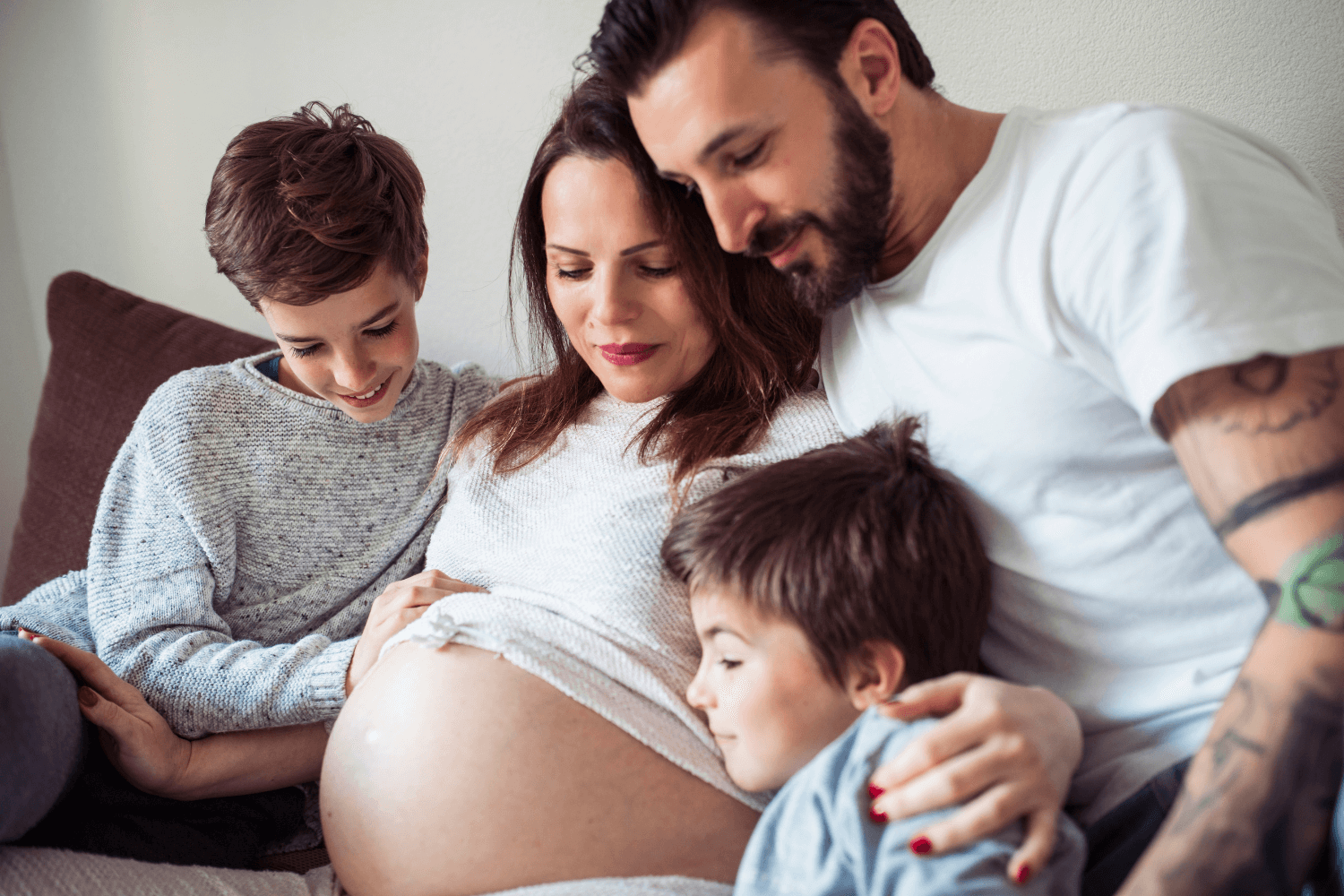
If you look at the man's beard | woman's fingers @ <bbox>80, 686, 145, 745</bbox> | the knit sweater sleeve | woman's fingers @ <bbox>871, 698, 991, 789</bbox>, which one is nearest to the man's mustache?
the man's beard

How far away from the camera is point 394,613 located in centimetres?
119

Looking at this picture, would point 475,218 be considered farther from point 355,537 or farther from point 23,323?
point 23,323

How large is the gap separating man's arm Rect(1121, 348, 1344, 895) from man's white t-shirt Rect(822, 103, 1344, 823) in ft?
0.12

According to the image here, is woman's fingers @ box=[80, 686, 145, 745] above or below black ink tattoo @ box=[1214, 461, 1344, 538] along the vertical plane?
below

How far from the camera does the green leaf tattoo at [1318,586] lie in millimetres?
695

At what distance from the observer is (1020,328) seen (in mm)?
908

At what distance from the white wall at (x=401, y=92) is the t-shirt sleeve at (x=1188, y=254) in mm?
470

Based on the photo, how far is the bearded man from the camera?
715 mm

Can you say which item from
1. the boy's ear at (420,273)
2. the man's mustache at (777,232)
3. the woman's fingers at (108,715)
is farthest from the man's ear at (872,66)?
the woman's fingers at (108,715)

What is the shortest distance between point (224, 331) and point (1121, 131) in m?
1.47

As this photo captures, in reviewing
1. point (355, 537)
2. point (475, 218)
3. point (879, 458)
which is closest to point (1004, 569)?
point (879, 458)

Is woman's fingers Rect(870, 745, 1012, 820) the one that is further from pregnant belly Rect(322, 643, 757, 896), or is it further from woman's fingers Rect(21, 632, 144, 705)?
woman's fingers Rect(21, 632, 144, 705)

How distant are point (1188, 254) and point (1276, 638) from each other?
307 mm

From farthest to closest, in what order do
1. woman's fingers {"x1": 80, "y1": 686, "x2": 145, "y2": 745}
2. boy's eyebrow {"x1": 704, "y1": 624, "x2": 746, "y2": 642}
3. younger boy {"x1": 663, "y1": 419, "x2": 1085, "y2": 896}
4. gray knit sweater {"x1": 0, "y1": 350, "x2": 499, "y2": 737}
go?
gray knit sweater {"x1": 0, "y1": 350, "x2": 499, "y2": 737} < woman's fingers {"x1": 80, "y1": 686, "x2": 145, "y2": 745} < boy's eyebrow {"x1": 704, "y1": 624, "x2": 746, "y2": 642} < younger boy {"x1": 663, "y1": 419, "x2": 1085, "y2": 896}
